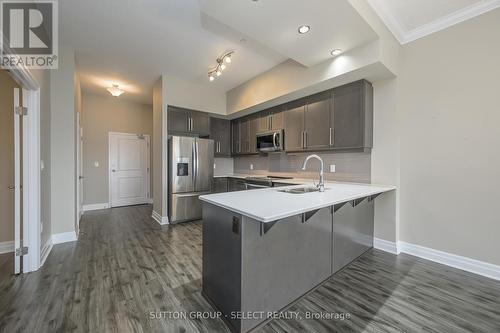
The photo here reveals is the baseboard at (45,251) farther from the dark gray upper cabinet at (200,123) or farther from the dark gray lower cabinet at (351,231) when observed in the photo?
the dark gray lower cabinet at (351,231)

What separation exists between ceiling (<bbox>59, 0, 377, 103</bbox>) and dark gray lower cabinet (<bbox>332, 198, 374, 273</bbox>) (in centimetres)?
195

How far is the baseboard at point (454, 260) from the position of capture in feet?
7.59

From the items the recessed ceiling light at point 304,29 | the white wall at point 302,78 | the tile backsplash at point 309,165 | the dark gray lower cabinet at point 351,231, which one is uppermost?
the recessed ceiling light at point 304,29

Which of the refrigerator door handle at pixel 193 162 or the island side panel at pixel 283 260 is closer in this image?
the island side panel at pixel 283 260

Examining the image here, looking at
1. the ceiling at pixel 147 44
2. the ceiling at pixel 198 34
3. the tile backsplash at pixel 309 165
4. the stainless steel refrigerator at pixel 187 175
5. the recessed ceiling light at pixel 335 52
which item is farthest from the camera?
the stainless steel refrigerator at pixel 187 175

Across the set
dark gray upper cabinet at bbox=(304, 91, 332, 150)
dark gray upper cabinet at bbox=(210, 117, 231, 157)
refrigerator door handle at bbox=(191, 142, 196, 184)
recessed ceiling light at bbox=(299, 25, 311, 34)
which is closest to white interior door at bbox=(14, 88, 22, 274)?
refrigerator door handle at bbox=(191, 142, 196, 184)

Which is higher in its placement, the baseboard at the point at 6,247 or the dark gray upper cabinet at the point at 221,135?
the dark gray upper cabinet at the point at 221,135

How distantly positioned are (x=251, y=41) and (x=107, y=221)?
14.6 ft

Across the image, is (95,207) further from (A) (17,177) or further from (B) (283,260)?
(B) (283,260)

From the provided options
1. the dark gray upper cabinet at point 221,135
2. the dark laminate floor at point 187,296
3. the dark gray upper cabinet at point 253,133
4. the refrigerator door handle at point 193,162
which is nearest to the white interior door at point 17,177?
the dark laminate floor at point 187,296

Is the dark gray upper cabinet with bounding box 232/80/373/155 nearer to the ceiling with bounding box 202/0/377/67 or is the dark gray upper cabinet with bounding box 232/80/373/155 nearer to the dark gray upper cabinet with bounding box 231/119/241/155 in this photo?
the ceiling with bounding box 202/0/377/67

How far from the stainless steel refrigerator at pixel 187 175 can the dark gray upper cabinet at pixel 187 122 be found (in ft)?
1.24

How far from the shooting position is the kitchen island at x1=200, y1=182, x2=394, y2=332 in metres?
1.51

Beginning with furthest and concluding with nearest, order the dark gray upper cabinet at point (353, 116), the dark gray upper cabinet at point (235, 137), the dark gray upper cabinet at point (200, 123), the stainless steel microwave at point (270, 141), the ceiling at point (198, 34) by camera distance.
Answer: the dark gray upper cabinet at point (235, 137) < the dark gray upper cabinet at point (200, 123) < the stainless steel microwave at point (270, 141) < the dark gray upper cabinet at point (353, 116) < the ceiling at point (198, 34)
